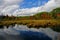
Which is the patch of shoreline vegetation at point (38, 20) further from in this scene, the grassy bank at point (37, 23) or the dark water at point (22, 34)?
the dark water at point (22, 34)

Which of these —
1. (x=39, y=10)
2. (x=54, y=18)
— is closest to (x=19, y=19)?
(x=39, y=10)

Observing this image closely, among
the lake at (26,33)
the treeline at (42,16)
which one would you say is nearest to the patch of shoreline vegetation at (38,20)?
the treeline at (42,16)

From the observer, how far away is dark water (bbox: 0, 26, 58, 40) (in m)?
8.05

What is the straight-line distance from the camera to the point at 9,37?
8.09 metres

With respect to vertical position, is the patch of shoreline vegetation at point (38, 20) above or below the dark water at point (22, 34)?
above

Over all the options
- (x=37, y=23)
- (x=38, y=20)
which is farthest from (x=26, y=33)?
(x=38, y=20)

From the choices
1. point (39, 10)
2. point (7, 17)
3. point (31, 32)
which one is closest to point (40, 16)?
point (39, 10)

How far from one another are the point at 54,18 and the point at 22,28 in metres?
1.37

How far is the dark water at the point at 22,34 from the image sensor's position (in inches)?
317

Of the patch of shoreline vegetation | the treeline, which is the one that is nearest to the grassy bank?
the patch of shoreline vegetation

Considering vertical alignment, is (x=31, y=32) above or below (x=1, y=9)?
below

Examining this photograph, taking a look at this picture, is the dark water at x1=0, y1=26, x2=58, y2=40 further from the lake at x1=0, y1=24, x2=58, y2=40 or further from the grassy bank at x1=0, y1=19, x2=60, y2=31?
the grassy bank at x1=0, y1=19, x2=60, y2=31

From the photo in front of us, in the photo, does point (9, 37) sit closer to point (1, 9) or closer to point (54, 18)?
point (1, 9)

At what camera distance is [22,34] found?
8.14m
